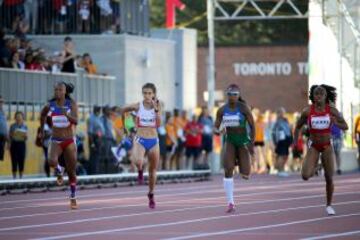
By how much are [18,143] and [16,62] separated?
2683mm

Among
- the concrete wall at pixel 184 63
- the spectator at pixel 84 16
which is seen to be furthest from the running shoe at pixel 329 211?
the concrete wall at pixel 184 63

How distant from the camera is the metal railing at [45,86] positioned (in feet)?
108

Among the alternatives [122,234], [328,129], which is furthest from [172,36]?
[122,234]

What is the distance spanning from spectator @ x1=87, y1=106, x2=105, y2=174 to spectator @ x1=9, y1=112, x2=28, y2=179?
95.6 inches

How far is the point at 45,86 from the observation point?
3434cm

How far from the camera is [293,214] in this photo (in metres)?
20.0

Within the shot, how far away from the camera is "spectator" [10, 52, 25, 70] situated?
3286 centimetres

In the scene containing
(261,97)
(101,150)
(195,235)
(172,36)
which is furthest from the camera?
(261,97)

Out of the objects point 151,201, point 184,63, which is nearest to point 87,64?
point 184,63

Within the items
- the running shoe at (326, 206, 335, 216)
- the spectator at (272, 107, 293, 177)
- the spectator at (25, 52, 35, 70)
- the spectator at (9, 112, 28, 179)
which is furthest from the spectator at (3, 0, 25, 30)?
the running shoe at (326, 206, 335, 216)

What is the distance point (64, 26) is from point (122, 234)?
25139 millimetres

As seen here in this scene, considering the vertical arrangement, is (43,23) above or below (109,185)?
above

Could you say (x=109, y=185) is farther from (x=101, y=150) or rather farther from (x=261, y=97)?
(x=261, y=97)

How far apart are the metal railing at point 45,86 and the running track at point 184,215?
5132 millimetres
